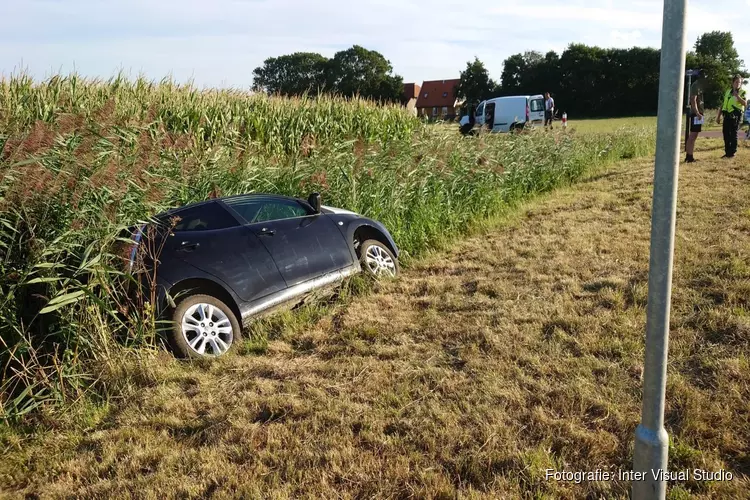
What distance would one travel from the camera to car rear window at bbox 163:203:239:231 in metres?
4.99

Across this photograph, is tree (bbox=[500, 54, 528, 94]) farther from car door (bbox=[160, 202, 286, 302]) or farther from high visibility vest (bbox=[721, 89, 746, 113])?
car door (bbox=[160, 202, 286, 302])

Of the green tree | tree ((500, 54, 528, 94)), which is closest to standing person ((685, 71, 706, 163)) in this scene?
tree ((500, 54, 528, 94))

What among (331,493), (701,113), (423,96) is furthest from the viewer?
(423,96)

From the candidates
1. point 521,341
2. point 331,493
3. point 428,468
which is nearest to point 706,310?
point 521,341

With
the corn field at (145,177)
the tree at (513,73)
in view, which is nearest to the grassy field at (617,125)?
the corn field at (145,177)

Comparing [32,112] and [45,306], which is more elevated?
[32,112]

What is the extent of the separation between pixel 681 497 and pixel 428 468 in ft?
3.81

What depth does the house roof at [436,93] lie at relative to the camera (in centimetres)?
8397

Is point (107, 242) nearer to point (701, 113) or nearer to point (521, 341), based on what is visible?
point (521, 341)

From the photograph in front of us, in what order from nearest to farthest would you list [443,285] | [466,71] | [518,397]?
1. [518,397]
2. [443,285]
3. [466,71]

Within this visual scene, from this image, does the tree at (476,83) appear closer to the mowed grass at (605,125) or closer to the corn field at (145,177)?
the mowed grass at (605,125)

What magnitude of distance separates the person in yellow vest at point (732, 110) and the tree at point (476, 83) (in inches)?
2366

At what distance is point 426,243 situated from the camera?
24.9ft

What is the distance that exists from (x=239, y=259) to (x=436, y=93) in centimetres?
8539
